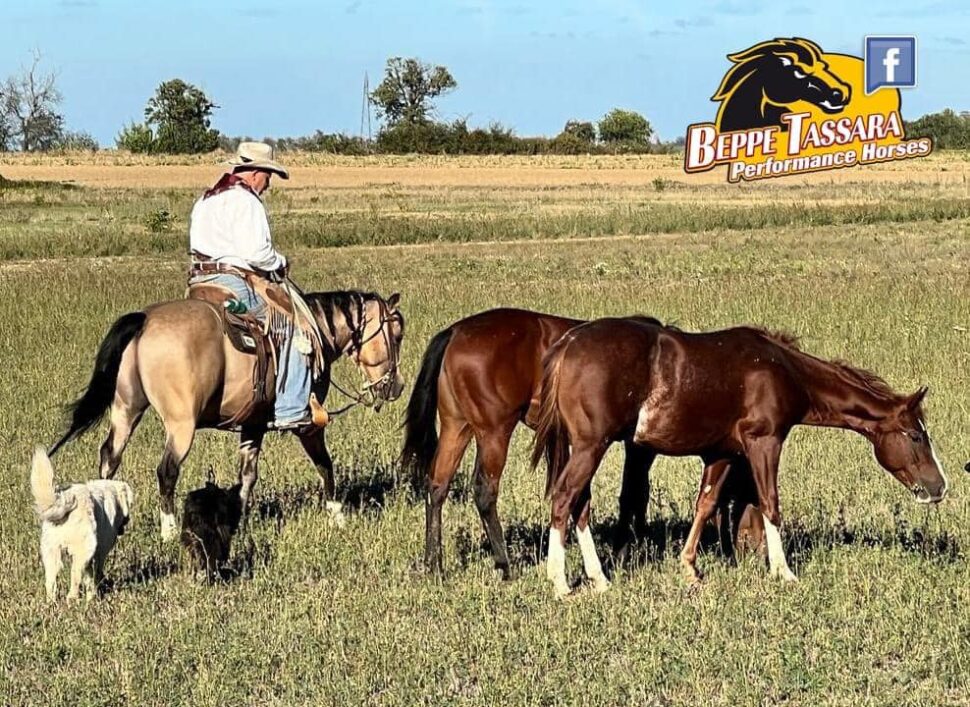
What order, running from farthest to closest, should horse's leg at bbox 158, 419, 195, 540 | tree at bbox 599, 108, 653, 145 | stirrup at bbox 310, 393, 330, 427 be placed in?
tree at bbox 599, 108, 653, 145 → stirrup at bbox 310, 393, 330, 427 → horse's leg at bbox 158, 419, 195, 540

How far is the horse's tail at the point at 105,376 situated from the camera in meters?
8.58

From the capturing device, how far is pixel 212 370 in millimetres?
8742

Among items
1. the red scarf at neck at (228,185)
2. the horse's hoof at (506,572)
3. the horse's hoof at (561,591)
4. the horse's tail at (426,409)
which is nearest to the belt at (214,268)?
the red scarf at neck at (228,185)

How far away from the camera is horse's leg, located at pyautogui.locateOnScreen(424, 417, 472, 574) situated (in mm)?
8125

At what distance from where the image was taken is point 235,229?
352 inches

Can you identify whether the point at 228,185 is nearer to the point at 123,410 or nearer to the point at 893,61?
the point at 123,410

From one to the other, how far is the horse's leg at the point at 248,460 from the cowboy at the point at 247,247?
240 mm

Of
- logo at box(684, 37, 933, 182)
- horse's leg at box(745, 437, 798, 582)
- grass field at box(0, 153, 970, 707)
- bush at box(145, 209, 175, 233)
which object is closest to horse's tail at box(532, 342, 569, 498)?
grass field at box(0, 153, 970, 707)

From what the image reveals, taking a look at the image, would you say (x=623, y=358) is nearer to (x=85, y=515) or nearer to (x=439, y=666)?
(x=439, y=666)

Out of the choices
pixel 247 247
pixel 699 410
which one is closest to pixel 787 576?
pixel 699 410

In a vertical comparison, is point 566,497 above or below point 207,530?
above

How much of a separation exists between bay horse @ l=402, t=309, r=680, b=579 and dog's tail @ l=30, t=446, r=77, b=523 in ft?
7.10

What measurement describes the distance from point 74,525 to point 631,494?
3.31m

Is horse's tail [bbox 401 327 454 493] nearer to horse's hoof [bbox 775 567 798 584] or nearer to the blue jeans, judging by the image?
the blue jeans
